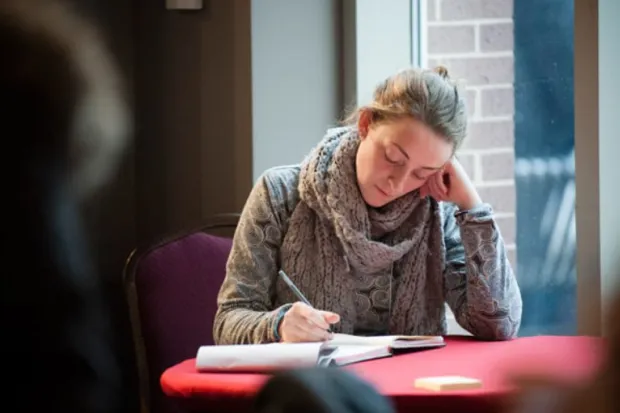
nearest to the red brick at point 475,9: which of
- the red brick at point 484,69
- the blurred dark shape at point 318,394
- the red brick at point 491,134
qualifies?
the red brick at point 484,69

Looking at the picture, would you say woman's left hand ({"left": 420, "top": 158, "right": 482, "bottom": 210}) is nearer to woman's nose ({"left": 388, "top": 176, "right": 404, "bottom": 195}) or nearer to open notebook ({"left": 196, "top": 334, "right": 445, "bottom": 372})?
woman's nose ({"left": 388, "top": 176, "right": 404, "bottom": 195})

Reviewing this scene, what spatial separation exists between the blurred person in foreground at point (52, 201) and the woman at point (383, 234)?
0.82 m

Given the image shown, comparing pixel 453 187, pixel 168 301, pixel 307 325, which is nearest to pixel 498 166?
pixel 453 187

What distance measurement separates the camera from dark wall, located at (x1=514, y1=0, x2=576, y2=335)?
2.31 meters

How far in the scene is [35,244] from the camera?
2.57 m

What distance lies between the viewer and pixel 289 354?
5.04 ft

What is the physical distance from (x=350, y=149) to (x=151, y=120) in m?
1.07

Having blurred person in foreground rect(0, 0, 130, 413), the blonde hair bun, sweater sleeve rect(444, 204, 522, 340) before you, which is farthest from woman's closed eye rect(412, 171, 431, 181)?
blurred person in foreground rect(0, 0, 130, 413)

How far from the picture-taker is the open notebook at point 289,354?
153cm

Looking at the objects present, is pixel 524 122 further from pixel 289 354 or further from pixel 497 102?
pixel 289 354

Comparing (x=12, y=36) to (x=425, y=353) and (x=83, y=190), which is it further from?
(x=425, y=353)

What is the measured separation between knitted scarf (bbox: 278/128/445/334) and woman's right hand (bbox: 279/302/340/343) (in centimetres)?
22

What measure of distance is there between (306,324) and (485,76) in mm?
1171

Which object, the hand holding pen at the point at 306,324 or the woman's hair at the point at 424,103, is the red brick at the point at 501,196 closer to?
the woman's hair at the point at 424,103
